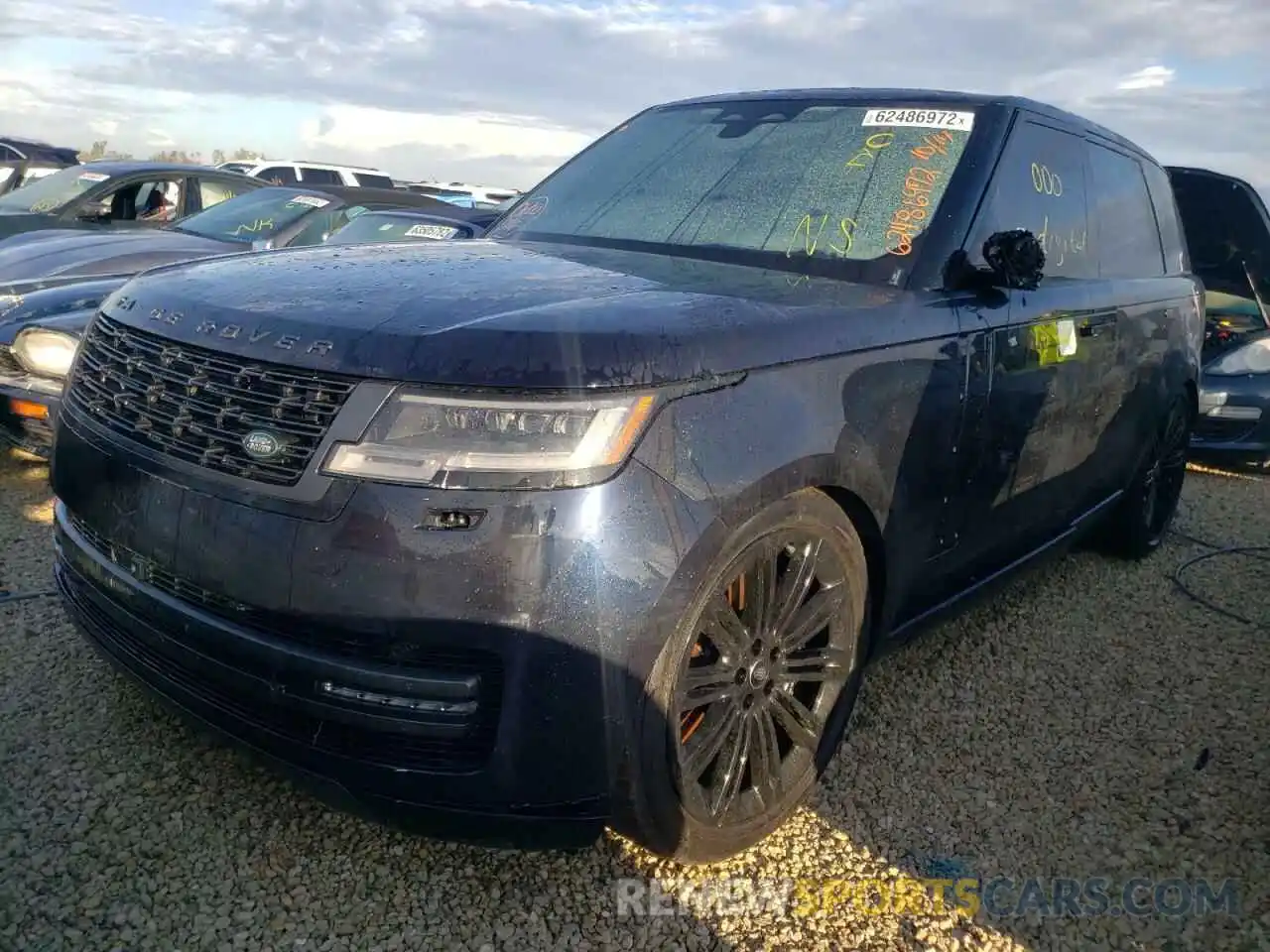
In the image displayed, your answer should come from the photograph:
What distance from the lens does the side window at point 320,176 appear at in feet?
59.3

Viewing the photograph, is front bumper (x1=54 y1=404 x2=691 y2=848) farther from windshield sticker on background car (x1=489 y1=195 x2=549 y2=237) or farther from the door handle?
the door handle

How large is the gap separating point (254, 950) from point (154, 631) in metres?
0.67

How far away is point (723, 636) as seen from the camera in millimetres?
2166

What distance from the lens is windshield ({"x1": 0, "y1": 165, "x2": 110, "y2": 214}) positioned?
26.4 feet

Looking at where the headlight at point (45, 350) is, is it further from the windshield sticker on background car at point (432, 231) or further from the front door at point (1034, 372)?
the front door at point (1034, 372)

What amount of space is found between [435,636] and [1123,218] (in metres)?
3.48

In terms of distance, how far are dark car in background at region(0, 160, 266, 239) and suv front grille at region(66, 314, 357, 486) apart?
6.66 m

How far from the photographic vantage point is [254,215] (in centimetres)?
783

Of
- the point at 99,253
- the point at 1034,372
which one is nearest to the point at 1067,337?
the point at 1034,372

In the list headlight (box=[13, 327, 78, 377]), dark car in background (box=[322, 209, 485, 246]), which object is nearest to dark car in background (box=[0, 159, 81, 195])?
dark car in background (box=[322, 209, 485, 246])

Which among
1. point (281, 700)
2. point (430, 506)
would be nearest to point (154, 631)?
point (281, 700)

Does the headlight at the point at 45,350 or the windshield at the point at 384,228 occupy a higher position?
the windshield at the point at 384,228

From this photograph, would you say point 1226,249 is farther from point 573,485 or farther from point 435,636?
point 435,636

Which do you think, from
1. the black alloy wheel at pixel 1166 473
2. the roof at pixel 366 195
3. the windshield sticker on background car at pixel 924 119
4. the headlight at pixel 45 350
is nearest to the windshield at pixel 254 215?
the roof at pixel 366 195
